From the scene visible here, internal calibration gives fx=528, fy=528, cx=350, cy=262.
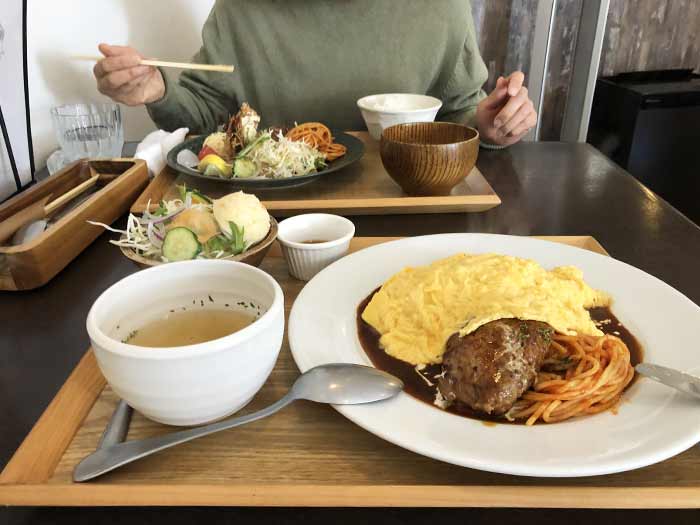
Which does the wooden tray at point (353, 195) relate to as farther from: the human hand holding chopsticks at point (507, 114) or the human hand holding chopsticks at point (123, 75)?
the human hand holding chopsticks at point (123, 75)

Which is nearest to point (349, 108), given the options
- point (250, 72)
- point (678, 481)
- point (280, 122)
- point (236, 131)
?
point (280, 122)

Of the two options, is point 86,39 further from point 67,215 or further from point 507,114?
point 507,114

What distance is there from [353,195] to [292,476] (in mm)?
1329

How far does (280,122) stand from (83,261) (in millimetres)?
1844

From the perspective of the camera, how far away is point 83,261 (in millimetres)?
1617

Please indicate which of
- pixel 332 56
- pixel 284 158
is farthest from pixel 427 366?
pixel 332 56

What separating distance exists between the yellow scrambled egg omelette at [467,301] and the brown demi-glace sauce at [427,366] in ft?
0.06

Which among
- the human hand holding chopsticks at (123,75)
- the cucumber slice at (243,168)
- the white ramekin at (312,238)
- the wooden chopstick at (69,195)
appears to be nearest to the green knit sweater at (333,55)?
the human hand holding chopsticks at (123,75)

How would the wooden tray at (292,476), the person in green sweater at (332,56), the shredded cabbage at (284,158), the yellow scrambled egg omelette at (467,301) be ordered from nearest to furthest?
the wooden tray at (292,476) → the yellow scrambled egg omelette at (467,301) → the shredded cabbage at (284,158) → the person in green sweater at (332,56)

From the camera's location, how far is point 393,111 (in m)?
2.36

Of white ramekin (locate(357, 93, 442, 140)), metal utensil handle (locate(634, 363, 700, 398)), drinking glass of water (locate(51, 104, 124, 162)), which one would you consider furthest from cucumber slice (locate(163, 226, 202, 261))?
drinking glass of water (locate(51, 104, 124, 162))

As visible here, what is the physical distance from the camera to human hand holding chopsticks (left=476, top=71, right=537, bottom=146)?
7.75 feet

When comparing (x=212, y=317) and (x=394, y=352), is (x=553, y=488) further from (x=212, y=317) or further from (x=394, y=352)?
(x=212, y=317)

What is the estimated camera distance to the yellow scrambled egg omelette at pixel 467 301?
1.18m
